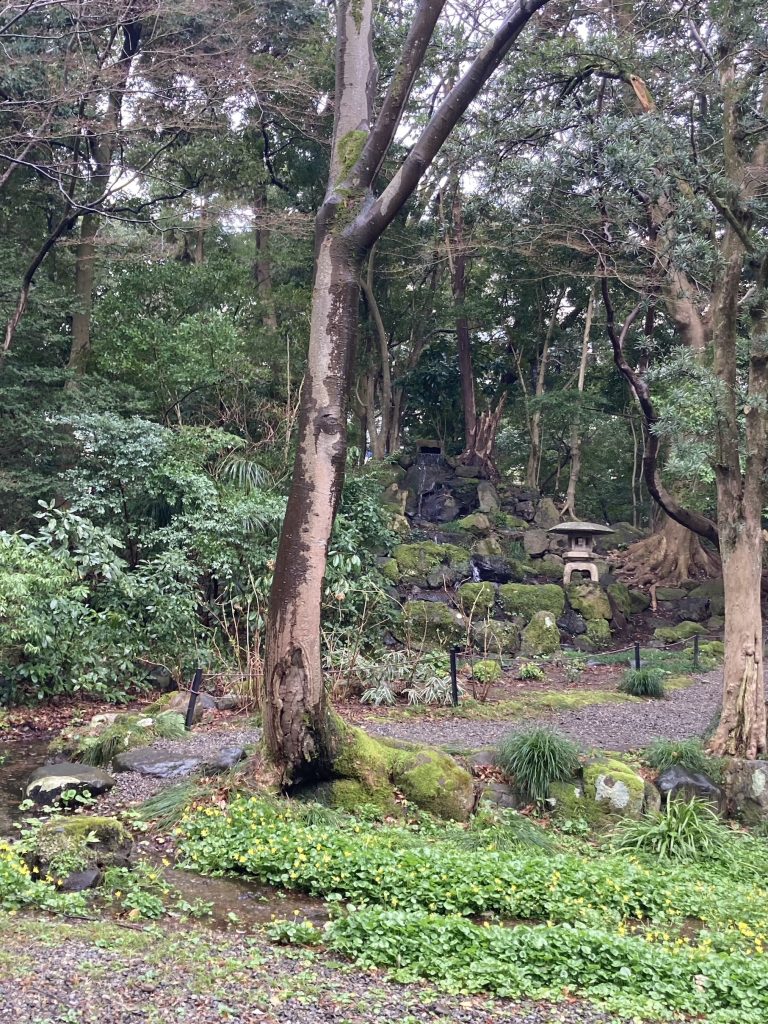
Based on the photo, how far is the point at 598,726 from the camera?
26.5 ft

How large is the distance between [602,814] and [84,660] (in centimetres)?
580

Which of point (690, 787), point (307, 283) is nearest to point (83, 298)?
point (307, 283)

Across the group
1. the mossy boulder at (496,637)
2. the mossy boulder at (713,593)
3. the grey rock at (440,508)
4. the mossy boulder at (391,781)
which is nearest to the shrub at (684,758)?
the mossy boulder at (391,781)

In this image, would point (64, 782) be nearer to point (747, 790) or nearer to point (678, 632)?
point (747, 790)

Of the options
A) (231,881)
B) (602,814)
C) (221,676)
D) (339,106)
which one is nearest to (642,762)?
(602,814)

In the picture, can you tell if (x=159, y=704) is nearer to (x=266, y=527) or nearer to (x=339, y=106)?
(x=266, y=527)

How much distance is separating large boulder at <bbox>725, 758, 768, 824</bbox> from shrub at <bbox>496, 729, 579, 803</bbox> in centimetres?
120

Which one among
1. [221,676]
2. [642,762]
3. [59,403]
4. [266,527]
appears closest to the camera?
[642,762]

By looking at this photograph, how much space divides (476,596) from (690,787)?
252 inches

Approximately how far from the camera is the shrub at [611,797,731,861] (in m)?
5.25

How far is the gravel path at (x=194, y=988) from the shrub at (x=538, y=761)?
2840 millimetres

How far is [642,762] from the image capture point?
6523 millimetres

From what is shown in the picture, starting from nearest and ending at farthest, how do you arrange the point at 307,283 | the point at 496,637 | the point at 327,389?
the point at 327,389, the point at 496,637, the point at 307,283

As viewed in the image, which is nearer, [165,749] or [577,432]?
[165,749]
